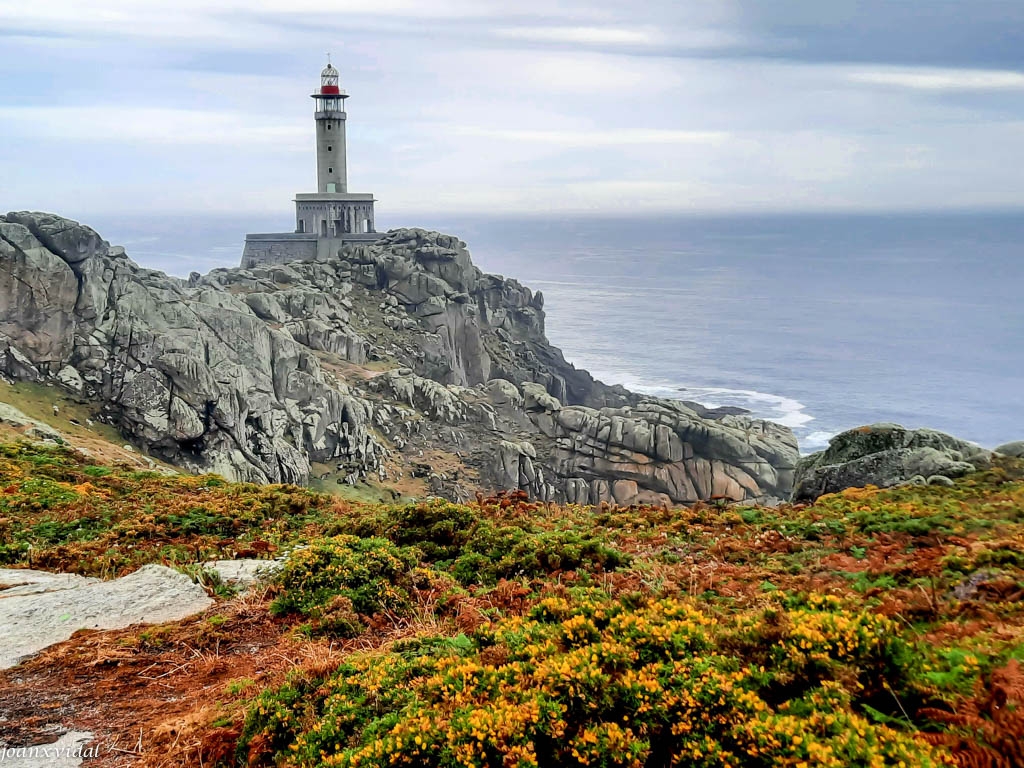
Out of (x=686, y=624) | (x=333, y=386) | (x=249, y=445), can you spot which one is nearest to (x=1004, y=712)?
(x=686, y=624)

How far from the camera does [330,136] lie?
292 ft

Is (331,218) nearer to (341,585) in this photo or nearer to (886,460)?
(886,460)

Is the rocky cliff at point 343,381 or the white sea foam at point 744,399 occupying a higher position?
the rocky cliff at point 343,381

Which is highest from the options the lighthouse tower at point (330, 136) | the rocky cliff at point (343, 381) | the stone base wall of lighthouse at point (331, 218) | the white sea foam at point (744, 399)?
the lighthouse tower at point (330, 136)

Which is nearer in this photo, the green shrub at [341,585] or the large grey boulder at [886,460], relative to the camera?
the green shrub at [341,585]

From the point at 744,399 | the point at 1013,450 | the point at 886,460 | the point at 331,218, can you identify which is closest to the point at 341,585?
the point at 886,460

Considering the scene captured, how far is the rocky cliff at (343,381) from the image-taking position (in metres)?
42.1

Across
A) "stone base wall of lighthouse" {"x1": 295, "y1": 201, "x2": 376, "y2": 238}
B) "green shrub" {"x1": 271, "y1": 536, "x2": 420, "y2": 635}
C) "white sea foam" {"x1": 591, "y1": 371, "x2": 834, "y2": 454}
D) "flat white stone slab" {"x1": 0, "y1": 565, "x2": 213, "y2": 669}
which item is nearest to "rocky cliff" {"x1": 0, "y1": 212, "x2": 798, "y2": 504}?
"stone base wall of lighthouse" {"x1": 295, "y1": 201, "x2": 376, "y2": 238}

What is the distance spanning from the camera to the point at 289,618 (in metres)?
9.29

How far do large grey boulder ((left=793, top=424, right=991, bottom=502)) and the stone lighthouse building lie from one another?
73807 millimetres

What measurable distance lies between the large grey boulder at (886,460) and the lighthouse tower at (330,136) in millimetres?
80555

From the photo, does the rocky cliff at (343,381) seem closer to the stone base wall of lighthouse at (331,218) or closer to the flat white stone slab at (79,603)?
the stone base wall of lighthouse at (331,218)

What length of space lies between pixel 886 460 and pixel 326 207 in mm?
80158

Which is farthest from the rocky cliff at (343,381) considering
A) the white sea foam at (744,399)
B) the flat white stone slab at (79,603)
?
the flat white stone slab at (79,603)
